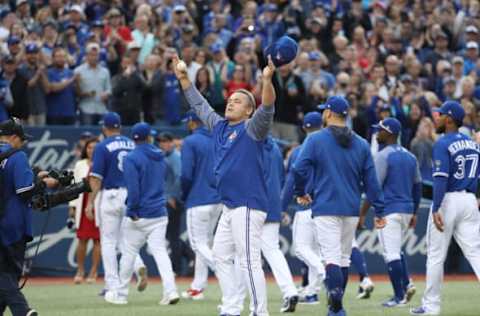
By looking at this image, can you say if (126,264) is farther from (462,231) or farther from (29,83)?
(29,83)

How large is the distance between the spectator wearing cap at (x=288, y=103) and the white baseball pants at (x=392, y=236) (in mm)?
8403

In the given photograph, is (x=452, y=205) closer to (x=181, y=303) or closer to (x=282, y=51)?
(x=282, y=51)

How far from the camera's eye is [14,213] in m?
11.5

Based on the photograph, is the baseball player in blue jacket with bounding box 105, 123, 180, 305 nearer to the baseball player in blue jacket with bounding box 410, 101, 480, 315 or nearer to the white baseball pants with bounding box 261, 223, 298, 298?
the white baseball pants with bounding box 261, 223, 298, 298

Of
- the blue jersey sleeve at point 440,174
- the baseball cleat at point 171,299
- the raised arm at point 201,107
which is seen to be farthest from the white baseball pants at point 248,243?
the baseball cleat at point 171,299

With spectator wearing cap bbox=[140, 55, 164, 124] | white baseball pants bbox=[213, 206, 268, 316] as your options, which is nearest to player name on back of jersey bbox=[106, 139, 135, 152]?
white baseball pants bbox=[213, 206, 268, 316]

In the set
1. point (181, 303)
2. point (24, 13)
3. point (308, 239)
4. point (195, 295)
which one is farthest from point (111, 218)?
point (24, 13)

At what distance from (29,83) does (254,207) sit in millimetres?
10958

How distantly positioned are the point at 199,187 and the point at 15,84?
22.1 feet

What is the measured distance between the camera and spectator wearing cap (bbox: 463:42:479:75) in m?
27.6

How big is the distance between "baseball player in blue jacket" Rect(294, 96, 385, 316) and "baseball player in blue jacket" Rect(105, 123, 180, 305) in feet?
11.1

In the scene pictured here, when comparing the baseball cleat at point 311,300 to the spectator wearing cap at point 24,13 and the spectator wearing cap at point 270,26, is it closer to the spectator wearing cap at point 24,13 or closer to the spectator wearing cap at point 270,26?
the spectator wearing cap at point 24,13

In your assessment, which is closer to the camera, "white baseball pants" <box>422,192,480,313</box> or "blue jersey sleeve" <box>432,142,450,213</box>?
"blue jersey sleeve" <box>432,142,450,213</box>

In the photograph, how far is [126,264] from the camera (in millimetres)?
16062
